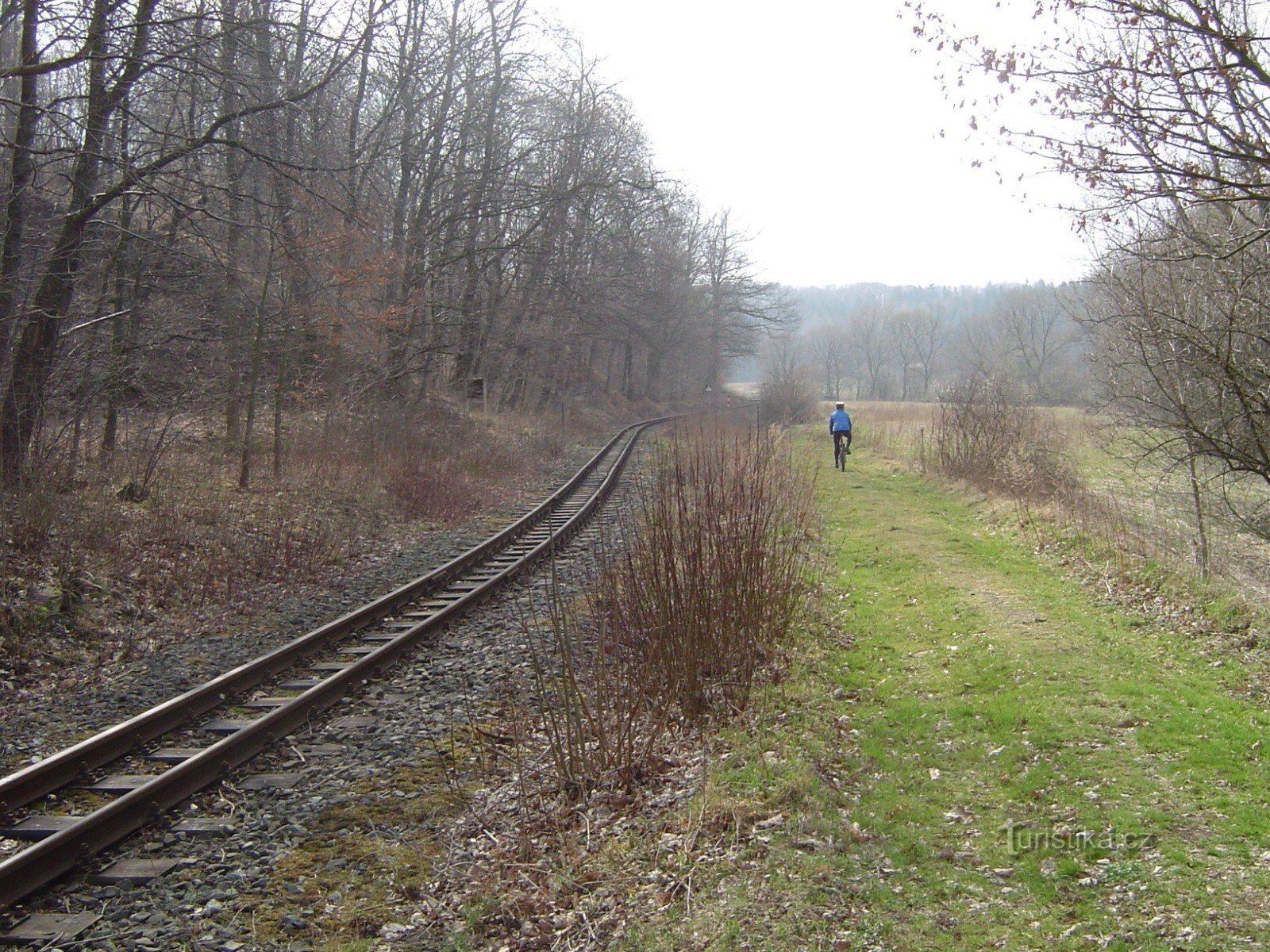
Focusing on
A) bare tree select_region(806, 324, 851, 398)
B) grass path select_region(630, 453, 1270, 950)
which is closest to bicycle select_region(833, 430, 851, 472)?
grass path select_region(630, 453, 1270, 950)

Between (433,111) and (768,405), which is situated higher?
(433,111)

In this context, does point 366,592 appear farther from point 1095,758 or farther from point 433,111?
point 433,111

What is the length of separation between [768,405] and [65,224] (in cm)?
4213

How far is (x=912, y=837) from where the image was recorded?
5176 millimetres

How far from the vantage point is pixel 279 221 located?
47.9 feet

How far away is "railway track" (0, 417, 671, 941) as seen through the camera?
4707mm

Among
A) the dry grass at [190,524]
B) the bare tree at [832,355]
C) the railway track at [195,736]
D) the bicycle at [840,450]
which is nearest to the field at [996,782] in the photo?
the railway track at [195,736]

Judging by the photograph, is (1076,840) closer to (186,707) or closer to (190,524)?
(186,707)

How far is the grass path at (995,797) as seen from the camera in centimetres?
422

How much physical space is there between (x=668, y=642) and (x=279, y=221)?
11.0 m

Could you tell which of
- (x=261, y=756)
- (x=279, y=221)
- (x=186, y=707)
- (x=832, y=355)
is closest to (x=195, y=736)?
(x=186, y=707)

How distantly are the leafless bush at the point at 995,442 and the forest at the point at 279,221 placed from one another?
11049 mm

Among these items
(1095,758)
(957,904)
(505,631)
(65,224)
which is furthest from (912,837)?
(65,224)

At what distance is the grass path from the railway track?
2.27m
